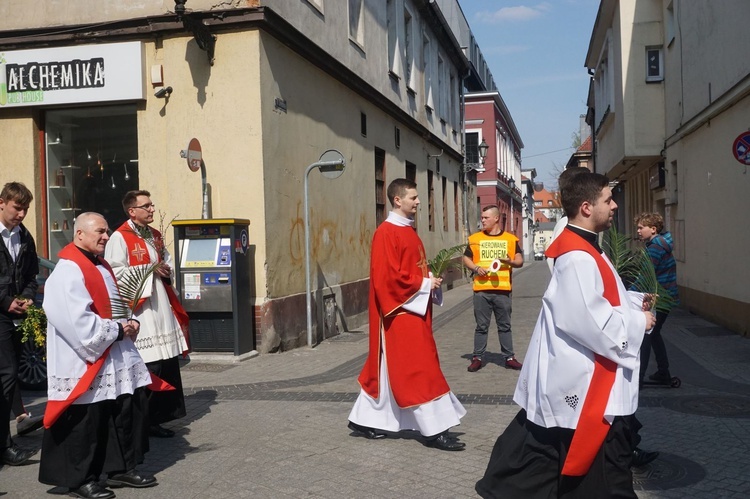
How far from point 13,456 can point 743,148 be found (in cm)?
968

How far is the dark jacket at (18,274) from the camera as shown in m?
6.29

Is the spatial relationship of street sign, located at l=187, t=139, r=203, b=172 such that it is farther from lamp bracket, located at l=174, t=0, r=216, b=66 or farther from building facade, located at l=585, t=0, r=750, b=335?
building facade, located at l=585, t=0, r=750, b=335

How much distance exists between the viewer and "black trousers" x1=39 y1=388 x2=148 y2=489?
491cm

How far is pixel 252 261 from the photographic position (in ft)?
36.1

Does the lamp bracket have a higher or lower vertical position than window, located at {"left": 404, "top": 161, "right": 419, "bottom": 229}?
higher

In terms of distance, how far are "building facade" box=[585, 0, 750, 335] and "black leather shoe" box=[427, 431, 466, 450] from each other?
710cm

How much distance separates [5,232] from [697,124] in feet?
41.2

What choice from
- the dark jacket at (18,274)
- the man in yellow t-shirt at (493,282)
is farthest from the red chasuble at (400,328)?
the man in yellow t-shirt at (493,282)

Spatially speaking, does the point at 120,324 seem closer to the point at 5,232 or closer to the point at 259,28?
the point at 5,232

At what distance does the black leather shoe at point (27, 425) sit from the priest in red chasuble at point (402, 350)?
9.00 ft

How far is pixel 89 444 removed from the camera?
4.94 meters

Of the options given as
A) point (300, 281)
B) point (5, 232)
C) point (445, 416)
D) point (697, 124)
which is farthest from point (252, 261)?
point (697, 124)

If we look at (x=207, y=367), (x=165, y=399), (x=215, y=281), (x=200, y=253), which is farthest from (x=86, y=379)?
(x=200, y=253)

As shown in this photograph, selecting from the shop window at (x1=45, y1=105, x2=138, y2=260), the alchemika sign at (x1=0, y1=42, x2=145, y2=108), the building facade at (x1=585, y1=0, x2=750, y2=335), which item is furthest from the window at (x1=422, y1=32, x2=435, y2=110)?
the alchemika sign at (x1=0, y1=42, x2=145, y2=108)
